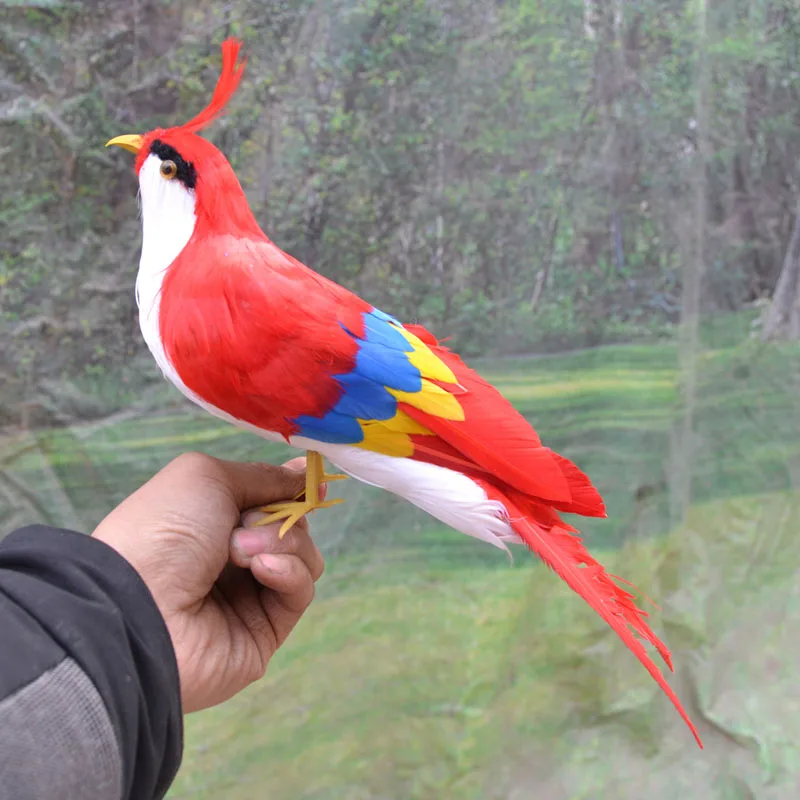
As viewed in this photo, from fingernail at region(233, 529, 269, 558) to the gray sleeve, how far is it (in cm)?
16

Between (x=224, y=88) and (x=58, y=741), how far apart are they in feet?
1.40

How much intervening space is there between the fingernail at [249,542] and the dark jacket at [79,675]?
0.11 m

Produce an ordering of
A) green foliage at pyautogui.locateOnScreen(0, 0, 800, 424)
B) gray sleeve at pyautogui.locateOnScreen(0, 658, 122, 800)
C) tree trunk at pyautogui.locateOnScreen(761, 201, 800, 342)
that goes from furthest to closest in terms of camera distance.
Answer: tree trunk at pyautogui.locateOnScreen(761, 201, 800, 342) < green foliage at pyautogui.locateOnScreen(0, 0, 800, 424) < gray sleeve at pyautogui.locateOnScreen(0, 658, 122, 800)

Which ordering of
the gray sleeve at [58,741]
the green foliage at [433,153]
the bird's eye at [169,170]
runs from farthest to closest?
the green foliage at [433,153] < the bird's eye at [169,170] < the gray sleeve at [58,741]

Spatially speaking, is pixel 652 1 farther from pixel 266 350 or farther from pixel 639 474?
pixel 266 350

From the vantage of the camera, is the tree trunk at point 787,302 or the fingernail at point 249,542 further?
the tree trunk at point 787,302

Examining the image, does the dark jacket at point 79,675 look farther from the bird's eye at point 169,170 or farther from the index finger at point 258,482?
the bird's eye at point 169,170

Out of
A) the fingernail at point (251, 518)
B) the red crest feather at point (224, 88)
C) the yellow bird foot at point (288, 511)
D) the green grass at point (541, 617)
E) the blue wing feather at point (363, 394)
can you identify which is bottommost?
the green grass at point (541, 617)

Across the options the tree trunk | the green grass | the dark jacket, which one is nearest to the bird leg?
the dark jacket

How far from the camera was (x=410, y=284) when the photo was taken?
1216 millimetres

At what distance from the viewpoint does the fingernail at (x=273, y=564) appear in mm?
535

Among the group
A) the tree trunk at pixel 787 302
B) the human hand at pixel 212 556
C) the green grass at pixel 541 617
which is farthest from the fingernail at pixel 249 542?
the tree trunk at pixel 787 302

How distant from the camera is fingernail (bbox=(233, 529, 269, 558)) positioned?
54 cm

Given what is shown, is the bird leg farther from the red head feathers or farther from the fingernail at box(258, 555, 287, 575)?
the red head feathers
